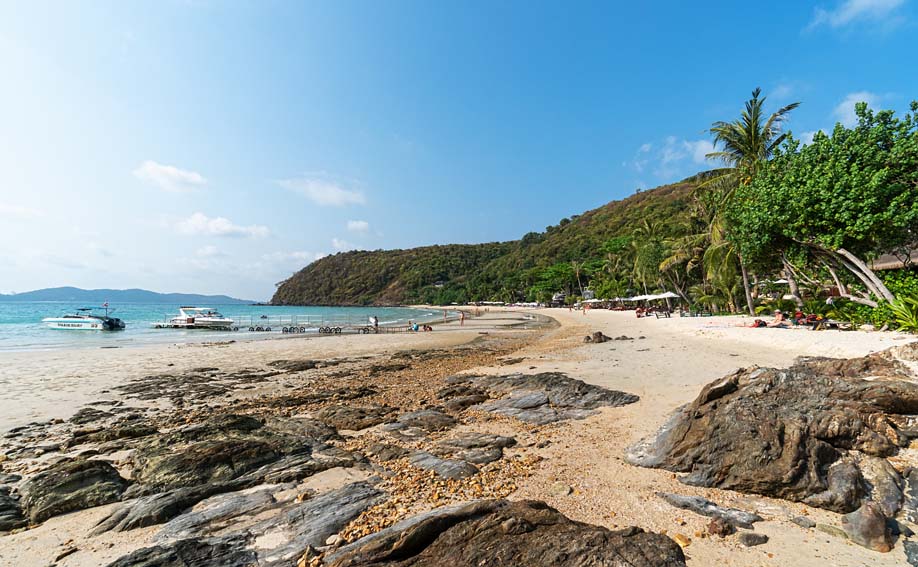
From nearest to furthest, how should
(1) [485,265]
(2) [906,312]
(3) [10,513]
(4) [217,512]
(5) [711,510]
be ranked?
(5) [711,510], (4) [217,512], (3) [10,513], (2) [906,312], (1) [485,265]

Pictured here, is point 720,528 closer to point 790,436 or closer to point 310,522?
point 790,436

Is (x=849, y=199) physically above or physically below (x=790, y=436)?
above

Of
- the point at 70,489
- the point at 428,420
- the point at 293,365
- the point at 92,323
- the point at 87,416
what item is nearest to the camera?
the point at 70,489

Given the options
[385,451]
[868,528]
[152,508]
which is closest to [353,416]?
[385,451]

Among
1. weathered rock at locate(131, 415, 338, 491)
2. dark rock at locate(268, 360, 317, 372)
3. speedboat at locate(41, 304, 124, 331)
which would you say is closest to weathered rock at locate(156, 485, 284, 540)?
weathered rock at locate(131, 415, 338, 491)

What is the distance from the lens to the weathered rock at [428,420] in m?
7.80

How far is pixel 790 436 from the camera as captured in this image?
479cm

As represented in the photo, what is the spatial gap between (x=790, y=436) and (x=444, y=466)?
4539 mm

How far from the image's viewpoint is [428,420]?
811 centimetres

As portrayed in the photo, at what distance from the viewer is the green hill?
11400 centimetres

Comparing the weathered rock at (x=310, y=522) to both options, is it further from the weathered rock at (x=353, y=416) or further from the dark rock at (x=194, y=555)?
the weathered rock at (x=353, y=416)

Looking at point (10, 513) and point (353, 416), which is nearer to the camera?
point (10, 513)

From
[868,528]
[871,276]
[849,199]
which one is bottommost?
[868,528]

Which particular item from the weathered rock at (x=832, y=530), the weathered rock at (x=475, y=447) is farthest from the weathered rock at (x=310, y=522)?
the weathered rock at (x=832, y=530)
